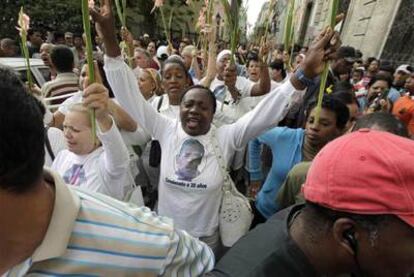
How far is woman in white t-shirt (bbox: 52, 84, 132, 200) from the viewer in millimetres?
1674

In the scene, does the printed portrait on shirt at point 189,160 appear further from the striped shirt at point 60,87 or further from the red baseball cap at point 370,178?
the striped shirt at point 60,87

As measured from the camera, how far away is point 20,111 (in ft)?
2.45

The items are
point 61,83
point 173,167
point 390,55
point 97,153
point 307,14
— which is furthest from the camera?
point 307,14

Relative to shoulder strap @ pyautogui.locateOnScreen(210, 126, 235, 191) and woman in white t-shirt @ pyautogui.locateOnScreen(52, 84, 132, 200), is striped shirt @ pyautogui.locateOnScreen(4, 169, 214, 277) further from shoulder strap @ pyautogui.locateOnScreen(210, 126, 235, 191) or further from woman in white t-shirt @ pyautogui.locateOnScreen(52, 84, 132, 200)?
shoulder strap @ pyautogui.locateOnScreen(210, 126, 235, 191)

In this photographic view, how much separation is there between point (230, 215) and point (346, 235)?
1.20 m

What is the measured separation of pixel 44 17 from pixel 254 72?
1556cm

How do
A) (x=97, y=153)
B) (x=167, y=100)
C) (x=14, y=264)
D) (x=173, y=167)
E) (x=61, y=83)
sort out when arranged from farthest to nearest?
(x=61, y=83) < (x=167, y=100) < (x=173, y=167) < (x=97, y=153) < (x=14, y=264)

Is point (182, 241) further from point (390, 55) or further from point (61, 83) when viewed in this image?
point (390, 55)

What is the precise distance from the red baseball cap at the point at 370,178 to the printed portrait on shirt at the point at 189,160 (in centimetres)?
115

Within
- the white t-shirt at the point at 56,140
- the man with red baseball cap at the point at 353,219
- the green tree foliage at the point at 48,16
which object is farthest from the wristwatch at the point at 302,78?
the green tree foliage at the point at 48,16

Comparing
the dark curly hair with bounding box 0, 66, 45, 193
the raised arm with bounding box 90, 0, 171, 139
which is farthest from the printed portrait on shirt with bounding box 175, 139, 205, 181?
the dark curly hair with bounding box 0, 66, 45, 193

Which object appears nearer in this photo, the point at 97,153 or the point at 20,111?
the point at 20,111

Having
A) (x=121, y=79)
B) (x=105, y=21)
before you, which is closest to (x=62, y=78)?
(x=121, y=79)

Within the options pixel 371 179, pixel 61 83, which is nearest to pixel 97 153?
pixel 371 179
